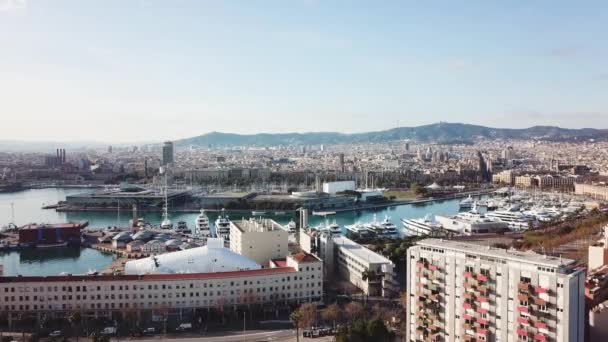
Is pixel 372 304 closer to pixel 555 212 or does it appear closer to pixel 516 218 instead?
pixel 516 218

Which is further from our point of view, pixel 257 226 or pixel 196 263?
→ pixel 257 226

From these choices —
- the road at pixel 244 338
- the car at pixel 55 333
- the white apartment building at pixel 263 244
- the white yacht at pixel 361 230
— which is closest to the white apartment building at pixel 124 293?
the car at pixel 55 333

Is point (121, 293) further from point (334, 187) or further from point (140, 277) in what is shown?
point (334, 187)

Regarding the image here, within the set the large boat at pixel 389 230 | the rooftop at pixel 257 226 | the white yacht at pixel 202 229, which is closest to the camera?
the rooftop at pixel 257 226

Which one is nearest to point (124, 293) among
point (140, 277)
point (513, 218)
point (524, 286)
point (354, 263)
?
point (140, 277)

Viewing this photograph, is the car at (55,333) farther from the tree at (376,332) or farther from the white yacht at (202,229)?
the white yacht at (202,229)

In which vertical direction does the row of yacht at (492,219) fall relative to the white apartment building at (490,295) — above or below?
below
